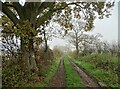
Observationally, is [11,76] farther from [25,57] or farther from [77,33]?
[77,33]

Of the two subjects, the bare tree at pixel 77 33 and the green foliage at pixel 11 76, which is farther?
the bare tree at pixel 77 33

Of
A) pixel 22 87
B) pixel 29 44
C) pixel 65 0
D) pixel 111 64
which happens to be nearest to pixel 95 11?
pixel 65 0

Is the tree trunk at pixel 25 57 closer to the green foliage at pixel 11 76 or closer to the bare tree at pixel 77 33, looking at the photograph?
the green foliage at pixel 11 76

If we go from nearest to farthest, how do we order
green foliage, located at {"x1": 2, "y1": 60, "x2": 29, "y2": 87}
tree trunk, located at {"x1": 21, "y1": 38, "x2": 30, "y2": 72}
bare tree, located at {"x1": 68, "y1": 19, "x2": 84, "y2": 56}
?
green foliage, located at {"x1": 2, "y1": 60, "x2": 29, "y2": 87} < tree trunk, located at {"x1": 21, "y1": 38, "x2": 30, "y2": 72} < bare tree, located at {"x1": 68, "y1": 19, "x2": 84, "y2": 56}

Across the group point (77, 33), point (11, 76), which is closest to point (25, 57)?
point (11, 76)

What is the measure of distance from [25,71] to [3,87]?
4.56 metres

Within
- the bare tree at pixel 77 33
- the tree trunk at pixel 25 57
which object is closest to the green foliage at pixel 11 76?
the tree trunk at pixel 25 57

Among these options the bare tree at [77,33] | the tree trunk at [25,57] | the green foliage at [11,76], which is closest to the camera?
the green foliage at [11,76]

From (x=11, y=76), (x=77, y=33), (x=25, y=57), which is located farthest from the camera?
(x=77, y=33)

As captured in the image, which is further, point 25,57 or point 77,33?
point 77,33

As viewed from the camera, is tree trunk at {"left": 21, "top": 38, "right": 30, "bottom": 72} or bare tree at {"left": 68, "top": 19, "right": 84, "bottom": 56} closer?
tree trunk at {"left": 21, "top": 38, "right": 30, "bottom": 72}

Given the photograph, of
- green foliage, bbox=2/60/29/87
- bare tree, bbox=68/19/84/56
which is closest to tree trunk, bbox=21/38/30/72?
green foliage, bbox=2/60/29/87

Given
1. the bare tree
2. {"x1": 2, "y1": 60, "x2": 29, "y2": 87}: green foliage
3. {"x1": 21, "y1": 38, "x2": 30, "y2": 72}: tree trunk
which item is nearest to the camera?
{"x1": 2, "y1": 60, "x2": 29, "y2": 87}: green foliage

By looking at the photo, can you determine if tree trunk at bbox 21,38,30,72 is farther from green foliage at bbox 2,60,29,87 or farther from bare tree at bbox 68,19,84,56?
bare tree at bbox 68,19,84,56
